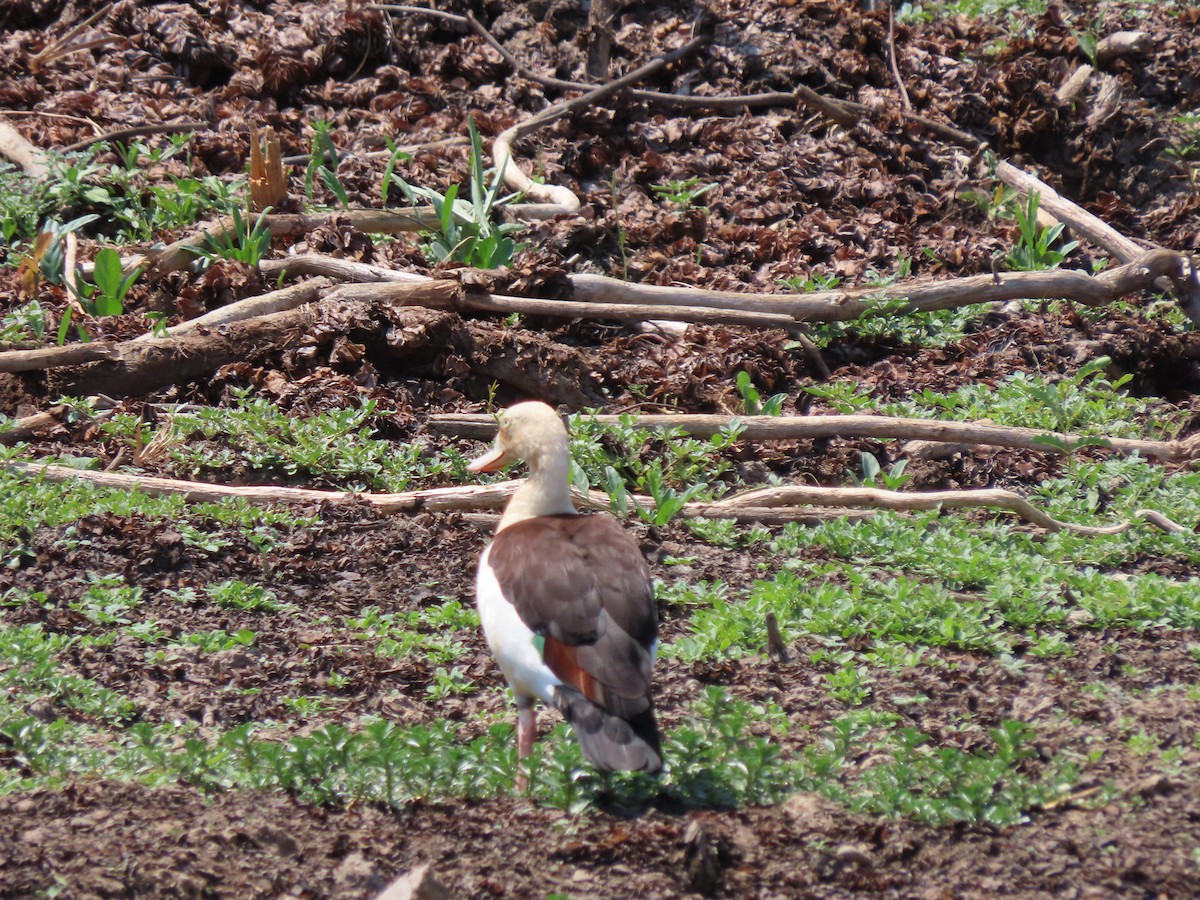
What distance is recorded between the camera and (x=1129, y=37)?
1081cm

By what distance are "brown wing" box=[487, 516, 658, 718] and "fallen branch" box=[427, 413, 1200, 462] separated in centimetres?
243

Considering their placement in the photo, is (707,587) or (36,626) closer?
(36,626)

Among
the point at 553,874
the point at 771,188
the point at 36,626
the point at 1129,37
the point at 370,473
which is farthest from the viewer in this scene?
the point at 1129,37

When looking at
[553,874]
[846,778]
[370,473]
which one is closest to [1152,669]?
[846,778]

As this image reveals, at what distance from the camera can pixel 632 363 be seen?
795 cm

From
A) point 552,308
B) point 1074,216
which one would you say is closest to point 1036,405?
point 1074,216

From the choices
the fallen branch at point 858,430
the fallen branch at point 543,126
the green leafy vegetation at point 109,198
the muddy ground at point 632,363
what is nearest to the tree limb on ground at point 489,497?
the muddy ground at point 632,363

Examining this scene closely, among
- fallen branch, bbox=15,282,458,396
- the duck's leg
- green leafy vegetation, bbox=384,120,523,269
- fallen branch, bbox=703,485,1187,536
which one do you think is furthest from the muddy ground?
fallen branch, bbox=703,485,1187,536

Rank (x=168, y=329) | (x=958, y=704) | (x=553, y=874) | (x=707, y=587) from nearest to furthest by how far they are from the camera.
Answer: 1. (x=553, y=874)
2. (x=958, y=704)
3. (x=707, y=587)
4. (x=168, y=329)

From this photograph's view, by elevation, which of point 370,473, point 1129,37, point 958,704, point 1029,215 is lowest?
point 370,473

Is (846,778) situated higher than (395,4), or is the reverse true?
(395,4)

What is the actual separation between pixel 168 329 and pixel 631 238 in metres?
3.43

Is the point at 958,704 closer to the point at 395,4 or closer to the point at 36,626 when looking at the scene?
the point at 36,626

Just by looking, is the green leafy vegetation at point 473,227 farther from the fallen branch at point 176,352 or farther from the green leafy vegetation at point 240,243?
the green leafy vegetation at point 240,243
